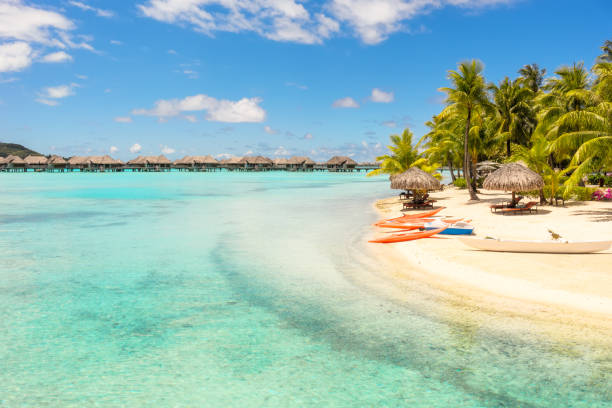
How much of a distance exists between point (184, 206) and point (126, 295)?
15939mm

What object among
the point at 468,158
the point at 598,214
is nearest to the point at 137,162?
the point at 468,158

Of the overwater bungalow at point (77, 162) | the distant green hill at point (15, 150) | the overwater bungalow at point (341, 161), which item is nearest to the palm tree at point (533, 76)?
the overwater bungalow at point (341, 161)

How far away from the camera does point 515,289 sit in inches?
250

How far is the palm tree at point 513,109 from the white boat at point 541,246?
2128 cm

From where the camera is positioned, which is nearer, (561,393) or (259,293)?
(561,393)

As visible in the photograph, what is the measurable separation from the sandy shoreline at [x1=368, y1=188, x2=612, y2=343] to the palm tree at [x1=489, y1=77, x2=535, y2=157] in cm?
1829

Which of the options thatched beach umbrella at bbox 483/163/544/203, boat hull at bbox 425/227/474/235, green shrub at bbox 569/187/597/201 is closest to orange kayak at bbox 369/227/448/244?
Result: boat hull at bbox 425/227/474/235

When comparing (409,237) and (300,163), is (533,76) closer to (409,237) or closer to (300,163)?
(409,237)

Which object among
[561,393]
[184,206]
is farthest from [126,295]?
[184,206]

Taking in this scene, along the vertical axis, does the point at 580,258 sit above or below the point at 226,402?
above

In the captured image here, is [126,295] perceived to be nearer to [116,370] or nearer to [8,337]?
[8,337]

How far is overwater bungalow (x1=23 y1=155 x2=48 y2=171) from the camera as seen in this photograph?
7725 cm

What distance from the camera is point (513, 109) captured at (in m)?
27.6

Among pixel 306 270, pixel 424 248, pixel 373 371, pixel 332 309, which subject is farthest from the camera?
pixel 424 248
